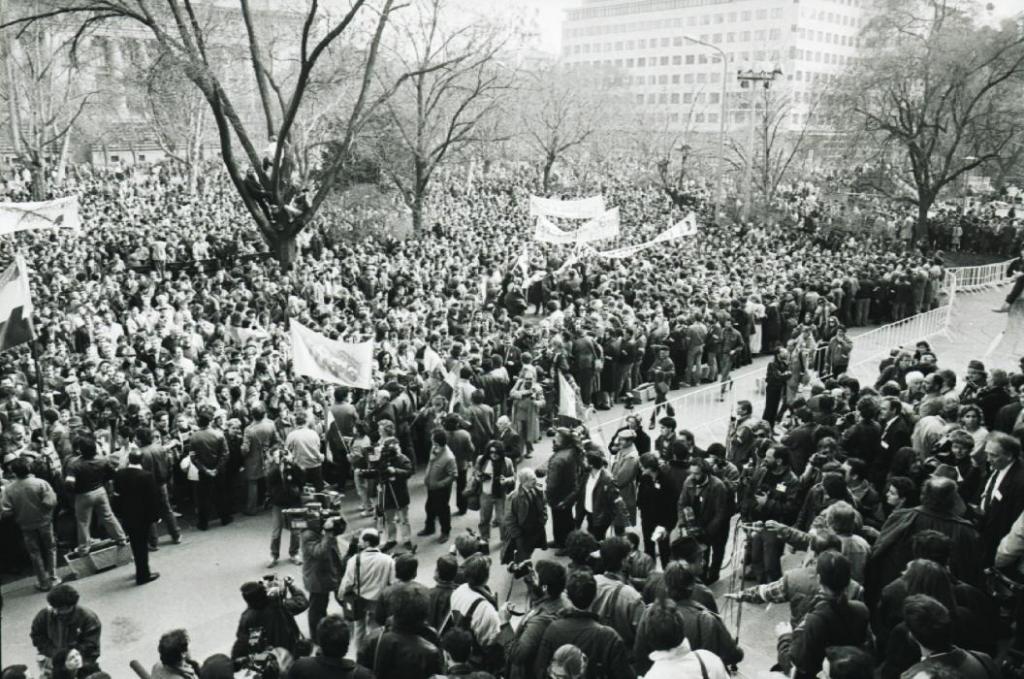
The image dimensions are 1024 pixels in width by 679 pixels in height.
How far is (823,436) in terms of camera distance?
882cm

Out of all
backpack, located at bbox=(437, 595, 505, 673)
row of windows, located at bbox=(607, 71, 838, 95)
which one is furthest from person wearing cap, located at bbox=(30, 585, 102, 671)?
row of windows, located at bbox=(607, 71, 838, 95)

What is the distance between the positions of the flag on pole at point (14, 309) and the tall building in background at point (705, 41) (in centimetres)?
8928

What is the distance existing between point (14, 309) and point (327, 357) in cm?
371

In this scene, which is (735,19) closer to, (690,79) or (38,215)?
(690,79)

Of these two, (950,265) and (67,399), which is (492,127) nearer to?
(950,265)

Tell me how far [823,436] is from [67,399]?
10.1 meters

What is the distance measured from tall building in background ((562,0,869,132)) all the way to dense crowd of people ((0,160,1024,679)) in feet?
265

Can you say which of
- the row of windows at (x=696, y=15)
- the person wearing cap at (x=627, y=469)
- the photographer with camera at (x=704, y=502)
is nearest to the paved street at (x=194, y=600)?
the photographer with camera at (x=704, y=502)

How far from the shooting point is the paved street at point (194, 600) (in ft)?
25.1

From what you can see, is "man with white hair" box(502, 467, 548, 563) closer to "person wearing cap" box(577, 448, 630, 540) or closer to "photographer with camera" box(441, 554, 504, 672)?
"person wearing cap" box(577, 448, 630, 540)

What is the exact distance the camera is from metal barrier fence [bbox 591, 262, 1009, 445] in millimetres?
13836

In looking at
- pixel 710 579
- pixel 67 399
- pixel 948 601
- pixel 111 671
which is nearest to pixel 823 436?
pixel 710 579

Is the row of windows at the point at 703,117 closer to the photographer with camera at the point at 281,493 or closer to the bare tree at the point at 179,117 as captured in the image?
the bare tree at the point at 179,117

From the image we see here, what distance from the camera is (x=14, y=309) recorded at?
10117 millimetres
